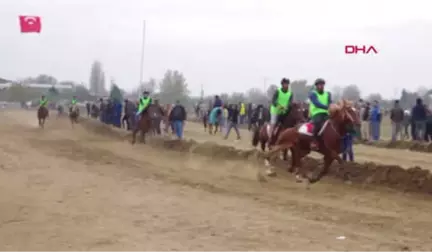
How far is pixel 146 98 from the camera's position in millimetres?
28984

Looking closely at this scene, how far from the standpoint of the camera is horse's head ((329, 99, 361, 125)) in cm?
1527

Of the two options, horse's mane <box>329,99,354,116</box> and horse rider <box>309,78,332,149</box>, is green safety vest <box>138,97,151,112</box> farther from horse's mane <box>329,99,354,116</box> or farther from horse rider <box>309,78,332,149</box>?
horse's mane <box>329,99,354,116</box>

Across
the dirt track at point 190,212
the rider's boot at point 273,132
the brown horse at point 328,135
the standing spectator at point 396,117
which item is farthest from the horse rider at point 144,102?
the brown horse at point 328,135

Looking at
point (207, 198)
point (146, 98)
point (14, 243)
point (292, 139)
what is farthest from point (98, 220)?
point (146, 98)

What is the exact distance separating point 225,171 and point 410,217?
26.8 ft

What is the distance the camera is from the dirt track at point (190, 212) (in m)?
9.83

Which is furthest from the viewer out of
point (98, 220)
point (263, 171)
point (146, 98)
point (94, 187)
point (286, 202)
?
point (146, 98)

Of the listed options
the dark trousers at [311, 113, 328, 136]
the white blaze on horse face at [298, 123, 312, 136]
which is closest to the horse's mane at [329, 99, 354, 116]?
the dark trousers at [311, 113, 328, 136]

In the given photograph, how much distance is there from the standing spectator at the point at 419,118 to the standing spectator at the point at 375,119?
155cm

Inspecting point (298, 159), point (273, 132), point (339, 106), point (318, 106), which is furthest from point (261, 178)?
point (339, 106)

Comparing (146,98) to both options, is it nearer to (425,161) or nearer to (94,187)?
(425,161)

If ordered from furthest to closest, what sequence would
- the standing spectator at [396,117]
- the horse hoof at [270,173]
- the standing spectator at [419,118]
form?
the standing spectator at [396,117], the standing spectator at [419,118], the horse hoof at [270,173]

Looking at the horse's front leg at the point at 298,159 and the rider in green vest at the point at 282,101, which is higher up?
the rider in green vest at the point at 282,101

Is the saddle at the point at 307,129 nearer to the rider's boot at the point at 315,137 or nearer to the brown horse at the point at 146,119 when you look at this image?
the rider's boot at the point at 315,137
